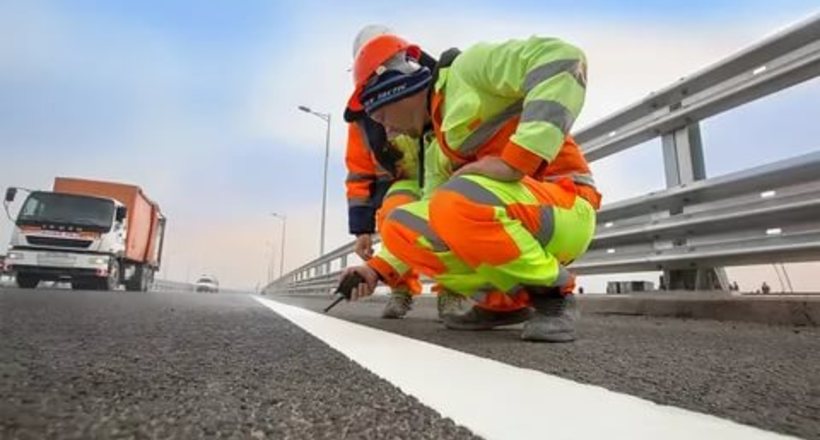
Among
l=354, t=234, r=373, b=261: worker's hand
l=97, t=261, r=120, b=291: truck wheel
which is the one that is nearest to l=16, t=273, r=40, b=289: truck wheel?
l=97, t=261, r=120, b=291: truck wheel

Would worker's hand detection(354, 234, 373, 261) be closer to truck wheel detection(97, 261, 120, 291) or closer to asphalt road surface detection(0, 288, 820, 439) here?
asphalt road surface detection(0, 288, 820, 439)

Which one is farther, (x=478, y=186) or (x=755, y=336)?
(x=755, y=336)

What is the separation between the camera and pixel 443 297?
329cm

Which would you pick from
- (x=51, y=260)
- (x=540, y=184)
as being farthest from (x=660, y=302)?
(x=51, y=260)

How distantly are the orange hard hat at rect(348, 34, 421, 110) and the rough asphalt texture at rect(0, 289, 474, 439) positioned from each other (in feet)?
4.75

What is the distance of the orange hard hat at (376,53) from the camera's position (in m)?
2.74

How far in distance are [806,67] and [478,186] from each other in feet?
6.42

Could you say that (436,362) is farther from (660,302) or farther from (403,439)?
(660,302)

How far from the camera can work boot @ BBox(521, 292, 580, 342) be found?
7.23ft

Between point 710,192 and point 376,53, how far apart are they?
83.1 inches

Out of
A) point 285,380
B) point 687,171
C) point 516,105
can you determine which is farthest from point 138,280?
point 285,380

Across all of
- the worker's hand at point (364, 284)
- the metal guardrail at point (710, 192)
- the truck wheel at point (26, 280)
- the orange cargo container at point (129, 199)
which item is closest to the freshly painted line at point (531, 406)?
the worker's hand at point (364, 284)

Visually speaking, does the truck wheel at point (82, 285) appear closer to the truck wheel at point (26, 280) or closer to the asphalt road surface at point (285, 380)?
the truck wheel at point (26, 280)

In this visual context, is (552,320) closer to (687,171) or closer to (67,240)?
(687,171)
